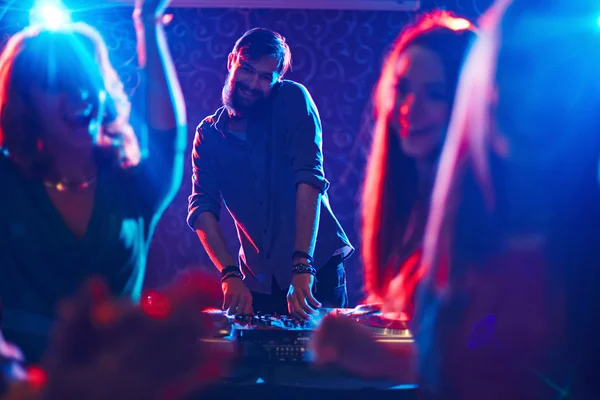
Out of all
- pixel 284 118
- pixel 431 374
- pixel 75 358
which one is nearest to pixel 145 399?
pixel 75 358

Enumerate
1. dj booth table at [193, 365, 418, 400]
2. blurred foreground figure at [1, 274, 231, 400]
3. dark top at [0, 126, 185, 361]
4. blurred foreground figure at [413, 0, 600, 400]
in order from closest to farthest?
1. blurred foreground figure at [1, 274, 231, 400]
2. blurred foreground figure at [413, 0, 600, 400]
3. dj booth table at [193, 365, 418, 400]
4. dark top at [0, 126, 185, 361]

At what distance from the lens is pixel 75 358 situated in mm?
652

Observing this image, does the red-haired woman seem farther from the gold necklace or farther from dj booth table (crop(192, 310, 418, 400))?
the gold necklace

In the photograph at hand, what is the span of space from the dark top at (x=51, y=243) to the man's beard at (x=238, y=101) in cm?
22

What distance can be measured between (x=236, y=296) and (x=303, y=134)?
49cm

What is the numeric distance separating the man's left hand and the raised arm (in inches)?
16.9

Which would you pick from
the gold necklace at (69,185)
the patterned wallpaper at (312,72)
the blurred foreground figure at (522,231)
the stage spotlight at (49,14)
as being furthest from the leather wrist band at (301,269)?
the stage spotlight at (49,14)

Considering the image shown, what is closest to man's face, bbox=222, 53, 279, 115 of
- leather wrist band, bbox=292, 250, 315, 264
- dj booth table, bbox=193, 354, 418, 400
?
leather wrist band, bbox=292, 250, 315, 264

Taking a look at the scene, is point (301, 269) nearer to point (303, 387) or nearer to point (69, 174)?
point (303, 387)

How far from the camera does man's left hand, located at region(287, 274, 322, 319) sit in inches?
56.5

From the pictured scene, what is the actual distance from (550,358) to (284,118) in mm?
893

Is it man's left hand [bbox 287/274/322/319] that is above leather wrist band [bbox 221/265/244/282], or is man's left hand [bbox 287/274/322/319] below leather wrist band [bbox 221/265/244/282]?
below

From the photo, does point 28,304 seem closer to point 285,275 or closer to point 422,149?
point 285,275

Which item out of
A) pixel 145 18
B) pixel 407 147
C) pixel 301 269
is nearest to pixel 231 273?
pixel 301 269
